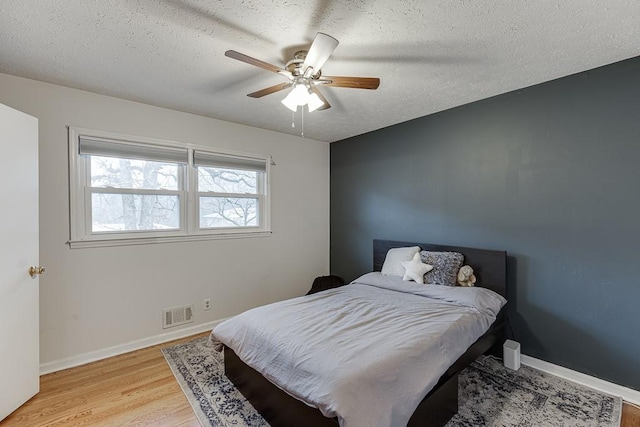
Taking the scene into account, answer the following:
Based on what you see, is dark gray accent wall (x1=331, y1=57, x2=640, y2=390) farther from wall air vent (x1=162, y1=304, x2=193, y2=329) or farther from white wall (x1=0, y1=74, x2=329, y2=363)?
wall air vent (x1=162, y1=304, x2=193, y2=329)

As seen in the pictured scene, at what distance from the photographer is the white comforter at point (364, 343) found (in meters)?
1.44

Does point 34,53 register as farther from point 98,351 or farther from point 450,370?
point 450,370

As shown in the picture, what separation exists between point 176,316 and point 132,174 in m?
1.52

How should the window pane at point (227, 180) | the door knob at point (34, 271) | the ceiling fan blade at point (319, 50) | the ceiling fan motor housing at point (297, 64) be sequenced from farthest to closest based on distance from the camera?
1. the window pane at point (227, 180)
2. the door knob at point (34, 271)
3. the ceiling fan motor housing at point (297, 64)
4. the ceiling fan blade at point (319, 50)

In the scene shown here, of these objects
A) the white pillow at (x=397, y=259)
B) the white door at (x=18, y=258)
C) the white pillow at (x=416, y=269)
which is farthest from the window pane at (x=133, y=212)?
the white pillow at (x=416, y=269)

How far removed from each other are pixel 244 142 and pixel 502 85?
272cm

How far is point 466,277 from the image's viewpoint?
2.81 meters

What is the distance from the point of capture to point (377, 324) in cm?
208

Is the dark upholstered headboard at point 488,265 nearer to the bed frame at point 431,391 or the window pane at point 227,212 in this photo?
the bed frame at point 431,391

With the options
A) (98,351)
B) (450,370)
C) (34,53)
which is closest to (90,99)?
(34,53)

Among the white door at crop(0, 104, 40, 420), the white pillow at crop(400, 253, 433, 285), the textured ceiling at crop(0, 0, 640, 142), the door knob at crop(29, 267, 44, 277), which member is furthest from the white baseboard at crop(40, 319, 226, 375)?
the textured ceiling at crop(0, 0, 640, 142)

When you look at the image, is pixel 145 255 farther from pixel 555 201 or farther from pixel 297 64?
pixel 555 201

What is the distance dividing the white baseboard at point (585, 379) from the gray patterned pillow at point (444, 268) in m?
0.89

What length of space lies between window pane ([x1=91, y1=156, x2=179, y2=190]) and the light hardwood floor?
1623 millimetres
